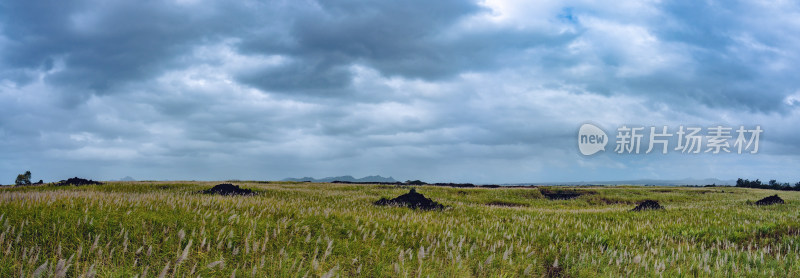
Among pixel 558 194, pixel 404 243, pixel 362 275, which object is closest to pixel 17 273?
pixel 362 275

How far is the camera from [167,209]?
8227 mm

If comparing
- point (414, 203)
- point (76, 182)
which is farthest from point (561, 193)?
point (76, 182)

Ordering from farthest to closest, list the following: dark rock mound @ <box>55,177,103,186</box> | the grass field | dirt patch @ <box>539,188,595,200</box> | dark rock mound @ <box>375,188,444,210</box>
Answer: dirt patch @ <box>539,188,595,200</box> → dark rock mound @ <box>55,177,103,186</box> → dark rock mound @ <box>375,188,444,210</box> → the grass field

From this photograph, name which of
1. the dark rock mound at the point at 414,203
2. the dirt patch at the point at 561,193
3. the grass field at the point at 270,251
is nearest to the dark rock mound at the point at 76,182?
the dark rock mound at the point at 414,203

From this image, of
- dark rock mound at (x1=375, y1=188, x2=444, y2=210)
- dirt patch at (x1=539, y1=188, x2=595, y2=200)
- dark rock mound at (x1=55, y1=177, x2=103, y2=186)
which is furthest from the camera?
dirt patch at (x1=539, y1=188, x2=595, y2=200)

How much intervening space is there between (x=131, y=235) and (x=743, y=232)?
50.0 ft

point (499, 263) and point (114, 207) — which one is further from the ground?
point (114, 207)

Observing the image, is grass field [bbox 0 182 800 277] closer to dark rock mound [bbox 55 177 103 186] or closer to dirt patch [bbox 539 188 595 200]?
dark rock mound [bbox 55 177 103 186]

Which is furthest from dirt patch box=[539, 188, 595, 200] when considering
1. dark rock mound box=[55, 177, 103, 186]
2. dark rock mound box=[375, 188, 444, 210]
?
dark rock mound box=[55, 177, 103, 186]

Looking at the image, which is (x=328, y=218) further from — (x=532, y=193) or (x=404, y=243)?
(x=532, y=193)

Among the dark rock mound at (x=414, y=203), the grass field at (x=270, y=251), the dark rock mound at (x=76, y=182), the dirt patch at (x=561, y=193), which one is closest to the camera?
the grass field at (x=270, y=251)

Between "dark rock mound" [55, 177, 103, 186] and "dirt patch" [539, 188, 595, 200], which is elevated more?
"dark rock mound" [55, 177, 103, 186]

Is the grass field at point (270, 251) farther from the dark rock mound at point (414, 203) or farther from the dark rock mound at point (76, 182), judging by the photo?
the dark rock mound at point (76, 182)

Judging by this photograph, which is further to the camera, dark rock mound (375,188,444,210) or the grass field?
dark rock mound (375,188,444,210)
